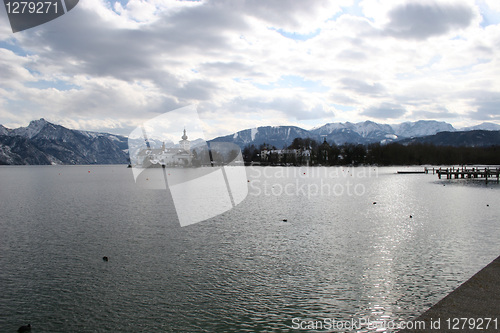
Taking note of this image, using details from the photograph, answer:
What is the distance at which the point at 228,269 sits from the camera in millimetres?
13391

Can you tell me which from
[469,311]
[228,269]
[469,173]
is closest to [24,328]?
[228,269]

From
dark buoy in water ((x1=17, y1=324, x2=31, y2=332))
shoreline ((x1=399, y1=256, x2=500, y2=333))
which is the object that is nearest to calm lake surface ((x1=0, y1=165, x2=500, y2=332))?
dark buoy in water ((x1=17, y1=324, x2=31, y2=332))

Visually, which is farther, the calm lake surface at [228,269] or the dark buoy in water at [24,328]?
the calm lake surface at [228,269]

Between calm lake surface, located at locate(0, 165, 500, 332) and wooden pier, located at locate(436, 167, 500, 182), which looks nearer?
calm lake surface, located at locate(0, 165, 500, 332)

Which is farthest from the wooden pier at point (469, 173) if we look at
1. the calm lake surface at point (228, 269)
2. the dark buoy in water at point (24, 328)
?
the dark buoy in water at point (24, 328)

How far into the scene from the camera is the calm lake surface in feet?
31.6

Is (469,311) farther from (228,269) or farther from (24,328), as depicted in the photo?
(24,328)

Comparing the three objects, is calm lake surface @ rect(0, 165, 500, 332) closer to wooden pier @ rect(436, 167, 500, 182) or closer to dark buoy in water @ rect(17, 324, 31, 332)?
dark buoy in water @ rect(17, 324, 31, 332)

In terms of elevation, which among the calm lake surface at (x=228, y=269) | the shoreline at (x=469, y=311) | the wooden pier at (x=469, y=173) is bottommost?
the calm lake surface at (x=228, y=269)

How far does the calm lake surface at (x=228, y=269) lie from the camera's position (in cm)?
963

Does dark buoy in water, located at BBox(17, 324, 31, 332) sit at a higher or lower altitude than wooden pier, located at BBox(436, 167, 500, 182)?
lower

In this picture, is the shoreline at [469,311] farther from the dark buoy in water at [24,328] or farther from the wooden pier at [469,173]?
the wooden pier at [469,173]

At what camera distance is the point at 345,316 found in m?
9.48

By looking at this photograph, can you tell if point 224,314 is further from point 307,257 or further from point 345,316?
point 307,257
